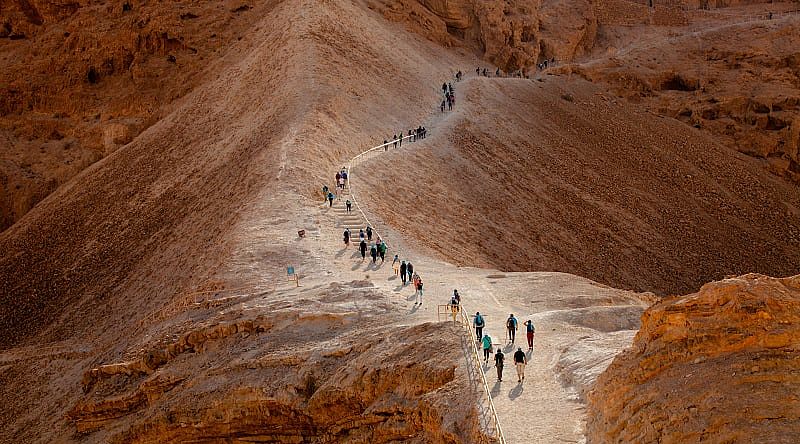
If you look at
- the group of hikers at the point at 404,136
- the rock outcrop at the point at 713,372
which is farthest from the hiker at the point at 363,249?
the rock outcrop at the point at 713,372

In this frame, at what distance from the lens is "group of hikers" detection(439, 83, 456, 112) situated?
160 feet

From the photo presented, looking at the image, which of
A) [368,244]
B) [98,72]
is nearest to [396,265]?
[368,244]

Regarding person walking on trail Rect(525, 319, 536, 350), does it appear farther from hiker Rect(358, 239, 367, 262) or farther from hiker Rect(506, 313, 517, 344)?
hiker Rect(358, 239, 367, 262)

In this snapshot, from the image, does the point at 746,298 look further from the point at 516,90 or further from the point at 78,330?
the point at 516,90

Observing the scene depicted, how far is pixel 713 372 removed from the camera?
1154 centimetres

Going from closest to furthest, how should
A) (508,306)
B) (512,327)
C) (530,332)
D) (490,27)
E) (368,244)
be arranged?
(530,332) → (512,327) → (508,306) → (368,244) → (490,27)

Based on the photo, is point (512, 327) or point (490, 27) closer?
point (512, 327)

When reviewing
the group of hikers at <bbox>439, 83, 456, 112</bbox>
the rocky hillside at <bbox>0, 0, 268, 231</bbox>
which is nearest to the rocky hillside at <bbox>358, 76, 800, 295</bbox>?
the group of hikers at <bbox>439, 83, 456, 112</bbox>

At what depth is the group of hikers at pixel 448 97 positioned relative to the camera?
48.8m

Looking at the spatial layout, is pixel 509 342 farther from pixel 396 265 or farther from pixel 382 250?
pixel 382 250

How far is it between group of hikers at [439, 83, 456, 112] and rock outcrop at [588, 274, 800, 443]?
36.5 meters


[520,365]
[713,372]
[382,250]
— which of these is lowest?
[520,365]

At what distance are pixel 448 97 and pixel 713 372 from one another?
3895cm

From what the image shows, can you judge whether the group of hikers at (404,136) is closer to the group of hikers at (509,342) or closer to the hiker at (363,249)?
the hiker at (363,249)
